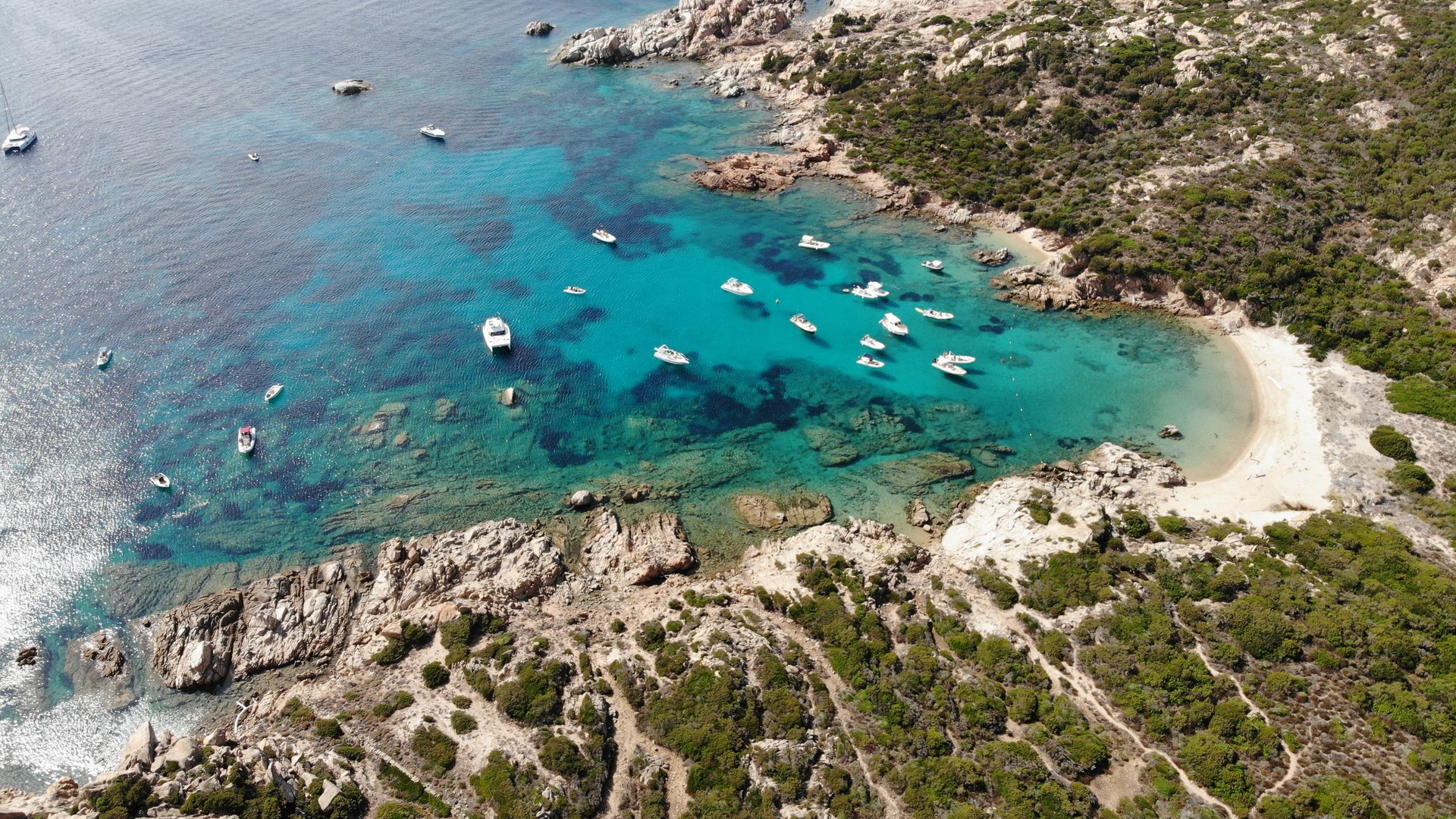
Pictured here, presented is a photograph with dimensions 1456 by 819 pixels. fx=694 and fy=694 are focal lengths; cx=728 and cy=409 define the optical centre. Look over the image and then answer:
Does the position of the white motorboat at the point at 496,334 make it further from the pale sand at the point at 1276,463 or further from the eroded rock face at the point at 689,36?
the eroded rock face at the point at 689,36

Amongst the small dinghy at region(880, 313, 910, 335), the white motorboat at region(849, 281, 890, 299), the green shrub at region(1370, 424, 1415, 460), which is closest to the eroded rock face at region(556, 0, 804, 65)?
the white motorboat at region(849, 281, 890, 299)

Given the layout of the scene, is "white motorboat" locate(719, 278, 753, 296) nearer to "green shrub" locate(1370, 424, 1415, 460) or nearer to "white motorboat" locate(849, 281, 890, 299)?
"white motorboat" locate(849, 281, 890, 299)

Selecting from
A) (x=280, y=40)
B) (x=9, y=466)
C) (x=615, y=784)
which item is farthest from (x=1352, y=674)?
(x=280, y=40)

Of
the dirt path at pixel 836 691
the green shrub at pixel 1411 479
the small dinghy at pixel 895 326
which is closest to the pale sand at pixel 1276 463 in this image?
the green shrub at pixel 1411 479

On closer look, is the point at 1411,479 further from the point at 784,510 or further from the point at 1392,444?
the point at 784,510

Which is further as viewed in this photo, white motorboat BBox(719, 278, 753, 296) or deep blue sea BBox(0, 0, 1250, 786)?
white motorboat BBox(719, 278, 753, 296)

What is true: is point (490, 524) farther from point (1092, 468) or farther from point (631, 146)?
point (631, 146)
